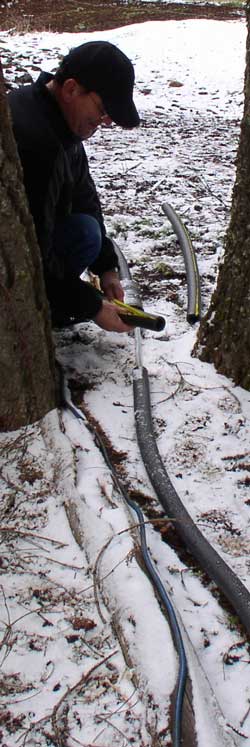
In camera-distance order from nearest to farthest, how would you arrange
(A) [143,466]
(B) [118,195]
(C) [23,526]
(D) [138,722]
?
(D) [138,722] < (C) [23,526] < (A) [143,466] < (B) [118,195]

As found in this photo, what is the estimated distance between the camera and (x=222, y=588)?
1524 mm

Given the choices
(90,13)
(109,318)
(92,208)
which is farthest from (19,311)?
(90,13)

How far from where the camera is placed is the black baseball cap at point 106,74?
176 cm

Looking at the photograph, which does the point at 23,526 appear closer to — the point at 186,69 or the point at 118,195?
the point at 118,195

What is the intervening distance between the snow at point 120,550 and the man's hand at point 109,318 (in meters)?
0.19

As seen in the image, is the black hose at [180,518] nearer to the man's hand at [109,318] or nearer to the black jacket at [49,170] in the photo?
the man's hand at [109,318]

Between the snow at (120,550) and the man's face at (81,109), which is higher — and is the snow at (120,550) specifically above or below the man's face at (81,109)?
below

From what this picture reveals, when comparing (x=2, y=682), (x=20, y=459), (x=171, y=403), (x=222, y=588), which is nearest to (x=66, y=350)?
(x=171, y=403)

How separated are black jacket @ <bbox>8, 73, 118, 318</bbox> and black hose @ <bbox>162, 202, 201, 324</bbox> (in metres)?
0.59

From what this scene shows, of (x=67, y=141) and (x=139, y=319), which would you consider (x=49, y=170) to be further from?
(x=139, y=319)

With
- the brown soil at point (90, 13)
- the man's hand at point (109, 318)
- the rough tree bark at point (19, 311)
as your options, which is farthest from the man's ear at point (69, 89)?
the brown soil at point (90, 13)

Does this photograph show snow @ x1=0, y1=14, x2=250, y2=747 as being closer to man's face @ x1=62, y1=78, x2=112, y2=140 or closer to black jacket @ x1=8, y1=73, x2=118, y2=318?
black jacket @ x1=8, y1=73, x2=118, y2=318

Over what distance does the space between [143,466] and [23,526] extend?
44cm

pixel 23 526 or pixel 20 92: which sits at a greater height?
pixel 20 92
